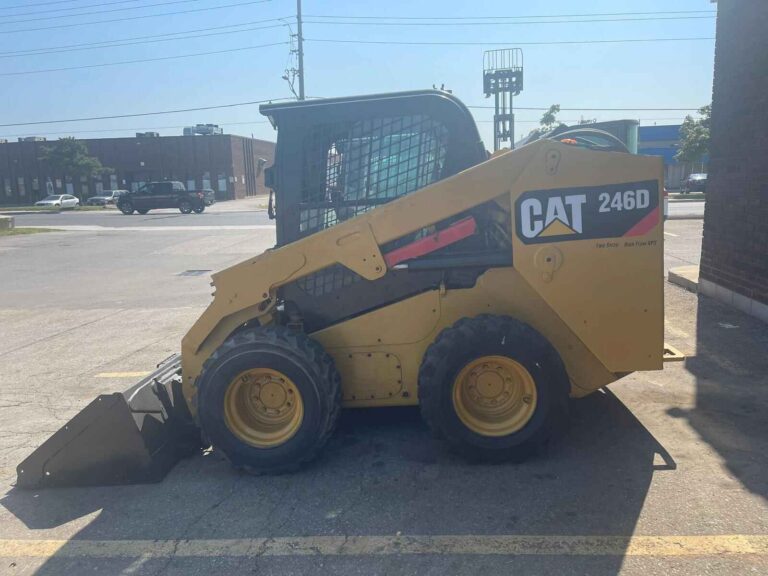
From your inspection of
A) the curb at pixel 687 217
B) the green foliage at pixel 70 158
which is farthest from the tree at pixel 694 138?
the green foliage at pixel 70 158

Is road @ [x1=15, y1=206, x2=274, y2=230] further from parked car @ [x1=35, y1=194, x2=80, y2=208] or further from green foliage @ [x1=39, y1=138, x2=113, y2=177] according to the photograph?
green foliage @ [x1=39, y1=138, x2=113, y2=177]

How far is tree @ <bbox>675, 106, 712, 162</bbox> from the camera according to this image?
4508 centimetres

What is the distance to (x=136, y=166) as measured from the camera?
64438 mm

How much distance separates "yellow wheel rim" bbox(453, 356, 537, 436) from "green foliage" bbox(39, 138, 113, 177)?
64.2 meters

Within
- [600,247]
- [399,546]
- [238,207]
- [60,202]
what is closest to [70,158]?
[60,202]

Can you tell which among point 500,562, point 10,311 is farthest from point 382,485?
point 10,311

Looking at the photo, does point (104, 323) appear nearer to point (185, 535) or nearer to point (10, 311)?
point (10, 311)

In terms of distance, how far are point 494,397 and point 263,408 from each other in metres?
1.59

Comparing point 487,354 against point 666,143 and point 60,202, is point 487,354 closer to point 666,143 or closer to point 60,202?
point 60,202

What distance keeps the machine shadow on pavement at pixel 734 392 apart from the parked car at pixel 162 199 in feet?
121

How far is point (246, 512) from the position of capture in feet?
12.3

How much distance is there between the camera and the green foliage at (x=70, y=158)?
197 feet

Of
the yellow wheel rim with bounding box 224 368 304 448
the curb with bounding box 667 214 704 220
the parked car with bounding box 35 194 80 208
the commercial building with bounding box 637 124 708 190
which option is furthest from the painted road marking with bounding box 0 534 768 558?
the commercial building with bounding box 637 124 708 190

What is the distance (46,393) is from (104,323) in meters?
3.30
